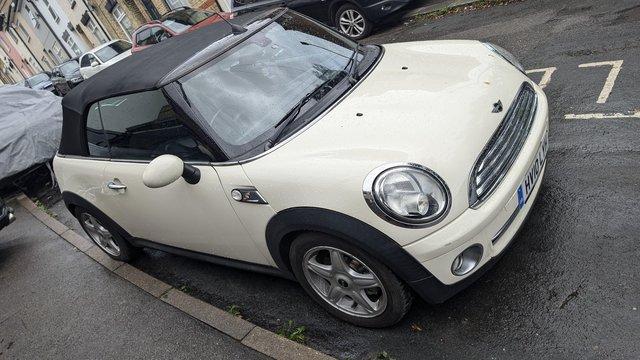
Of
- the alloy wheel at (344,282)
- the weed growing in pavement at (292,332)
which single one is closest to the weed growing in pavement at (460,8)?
the alloy wheel at (344,282)

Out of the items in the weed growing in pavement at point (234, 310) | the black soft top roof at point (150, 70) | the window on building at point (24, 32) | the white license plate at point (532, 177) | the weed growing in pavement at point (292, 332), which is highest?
the window on building at point (24, 32)

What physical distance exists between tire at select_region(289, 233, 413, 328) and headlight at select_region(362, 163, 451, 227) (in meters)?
0.28

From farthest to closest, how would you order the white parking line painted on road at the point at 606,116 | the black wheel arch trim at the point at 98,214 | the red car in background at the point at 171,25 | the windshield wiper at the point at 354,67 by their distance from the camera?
the red car in background at the point at 171,25
the black wheel arch trim at the point at 98,214
the white parking line painted on road at the point at 606,116
the windshield wiper at the point at 354,67

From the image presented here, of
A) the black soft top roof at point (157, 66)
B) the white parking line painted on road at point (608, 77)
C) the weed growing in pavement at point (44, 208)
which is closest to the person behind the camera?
the black soft top roof at point (157, 66)

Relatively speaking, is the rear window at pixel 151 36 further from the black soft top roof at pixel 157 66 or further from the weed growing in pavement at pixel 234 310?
the weed growing in pavement at pixel 234 310

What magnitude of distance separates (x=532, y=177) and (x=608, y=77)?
2.35m

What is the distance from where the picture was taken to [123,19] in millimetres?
23766

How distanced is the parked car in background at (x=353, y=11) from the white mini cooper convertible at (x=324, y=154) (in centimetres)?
503

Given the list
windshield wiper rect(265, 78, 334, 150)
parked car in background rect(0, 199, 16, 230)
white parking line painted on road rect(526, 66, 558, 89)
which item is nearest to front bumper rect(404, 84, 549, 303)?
windshield wiper rect(265, 78, 334, 150)

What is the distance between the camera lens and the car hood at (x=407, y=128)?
2262 mm

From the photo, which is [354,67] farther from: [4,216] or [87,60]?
[87,60]

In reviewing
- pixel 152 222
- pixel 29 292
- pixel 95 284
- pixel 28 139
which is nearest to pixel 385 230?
pixel 152 222

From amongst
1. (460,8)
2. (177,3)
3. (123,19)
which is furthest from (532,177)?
(123,19)

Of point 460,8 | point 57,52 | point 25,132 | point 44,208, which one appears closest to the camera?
point 44,208
